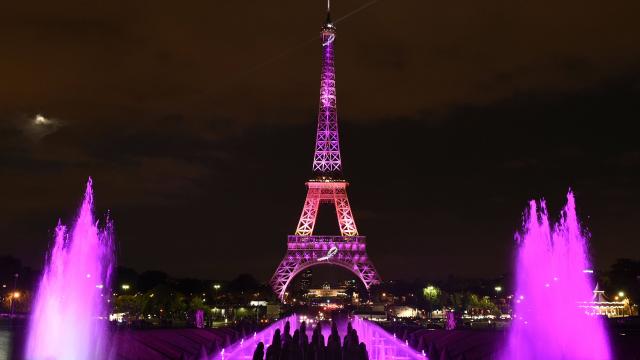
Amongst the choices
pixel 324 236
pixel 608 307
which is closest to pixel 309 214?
pixel 324 236

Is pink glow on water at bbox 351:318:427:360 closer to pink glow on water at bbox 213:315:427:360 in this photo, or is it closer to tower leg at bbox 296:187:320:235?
pink glow on water at bbox 213:315:427:360

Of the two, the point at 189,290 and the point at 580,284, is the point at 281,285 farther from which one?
the point at 580,284

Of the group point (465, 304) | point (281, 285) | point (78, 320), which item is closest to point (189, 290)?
point (281, 285)

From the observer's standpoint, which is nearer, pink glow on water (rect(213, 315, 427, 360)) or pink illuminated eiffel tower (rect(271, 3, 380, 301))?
pink glow on water (rect(213, 315, 427, 360))

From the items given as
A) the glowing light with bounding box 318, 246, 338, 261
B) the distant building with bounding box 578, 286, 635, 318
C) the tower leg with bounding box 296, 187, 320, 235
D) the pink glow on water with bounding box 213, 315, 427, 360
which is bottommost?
the pink glow on water with bounding box 213, 315, 427, 360

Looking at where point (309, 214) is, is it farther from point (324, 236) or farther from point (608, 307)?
point (608, 307)

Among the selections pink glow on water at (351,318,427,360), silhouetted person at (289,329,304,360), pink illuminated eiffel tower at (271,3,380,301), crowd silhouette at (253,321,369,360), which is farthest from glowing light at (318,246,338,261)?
silhouetted person at (289,329,304,360)

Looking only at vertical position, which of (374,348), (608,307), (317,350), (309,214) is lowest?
(374,348)

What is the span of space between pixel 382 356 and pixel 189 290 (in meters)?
57.3

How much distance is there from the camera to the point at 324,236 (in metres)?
93.2

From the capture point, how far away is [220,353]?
31250 mm

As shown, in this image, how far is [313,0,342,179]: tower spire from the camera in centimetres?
9506

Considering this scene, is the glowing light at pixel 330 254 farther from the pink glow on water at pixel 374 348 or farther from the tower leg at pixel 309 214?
the pink glow on water at pixel 374 348

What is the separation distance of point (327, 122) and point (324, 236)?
1713 cm
